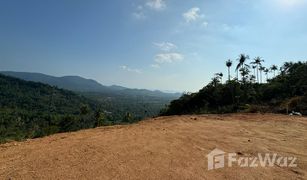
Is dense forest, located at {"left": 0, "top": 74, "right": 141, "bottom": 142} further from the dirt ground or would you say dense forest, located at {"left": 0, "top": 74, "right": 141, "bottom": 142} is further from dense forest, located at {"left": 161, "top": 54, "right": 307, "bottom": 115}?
the dirt ground

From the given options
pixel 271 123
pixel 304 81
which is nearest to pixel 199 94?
pixel 304 81

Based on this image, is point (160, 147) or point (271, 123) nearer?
point (160, 147)

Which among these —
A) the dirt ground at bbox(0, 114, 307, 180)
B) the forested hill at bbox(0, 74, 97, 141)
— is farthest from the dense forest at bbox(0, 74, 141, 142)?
the dirt ground at bbox(0, 114, 307, 180)

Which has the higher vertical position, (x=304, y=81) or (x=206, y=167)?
(x=304, y=81)

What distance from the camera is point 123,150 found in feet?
20.4

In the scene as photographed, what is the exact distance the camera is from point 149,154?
237 inches

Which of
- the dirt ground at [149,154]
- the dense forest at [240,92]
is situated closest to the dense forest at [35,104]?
the dense forest at [240,92]

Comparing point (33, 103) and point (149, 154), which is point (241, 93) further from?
point (33, 103)

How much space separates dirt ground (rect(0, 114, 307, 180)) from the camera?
4.79 m

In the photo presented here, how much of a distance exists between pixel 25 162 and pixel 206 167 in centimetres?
339

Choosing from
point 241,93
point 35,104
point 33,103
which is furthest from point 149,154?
point 33,103

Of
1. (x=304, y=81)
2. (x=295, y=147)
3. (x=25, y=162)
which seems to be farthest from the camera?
(x=304, y=81)

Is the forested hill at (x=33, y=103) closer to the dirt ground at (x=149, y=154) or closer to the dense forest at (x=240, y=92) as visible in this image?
the dense forest at (x=240, y=92)

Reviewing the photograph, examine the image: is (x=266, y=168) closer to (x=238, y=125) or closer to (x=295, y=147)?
(x=295, y=147)
